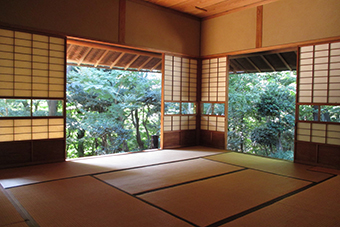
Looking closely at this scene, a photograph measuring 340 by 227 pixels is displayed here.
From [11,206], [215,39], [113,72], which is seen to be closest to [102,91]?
[113,72]

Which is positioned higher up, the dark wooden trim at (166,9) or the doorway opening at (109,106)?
the dark wooden trim at (166,9)

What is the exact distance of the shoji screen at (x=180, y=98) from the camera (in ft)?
19.2

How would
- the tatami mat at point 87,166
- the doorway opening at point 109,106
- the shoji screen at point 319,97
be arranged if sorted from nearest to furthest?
the tatami mat at point 87,166
the shoji screen at point 319,97
the doorway opening at point 109,106

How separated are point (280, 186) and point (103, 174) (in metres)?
2.28

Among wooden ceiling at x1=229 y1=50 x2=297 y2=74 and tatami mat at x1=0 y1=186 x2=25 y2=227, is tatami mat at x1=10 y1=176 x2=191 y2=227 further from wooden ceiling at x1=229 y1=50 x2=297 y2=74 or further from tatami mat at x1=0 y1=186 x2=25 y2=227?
wooden ceiling at x1=229 y1=50 x2=297 y2=74

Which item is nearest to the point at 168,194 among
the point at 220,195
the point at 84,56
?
the point at 220,195

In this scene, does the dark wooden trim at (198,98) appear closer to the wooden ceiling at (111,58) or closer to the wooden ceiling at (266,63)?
the wooden ceiling at (266,63)

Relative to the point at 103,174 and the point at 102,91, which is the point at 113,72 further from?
the point at 103,174

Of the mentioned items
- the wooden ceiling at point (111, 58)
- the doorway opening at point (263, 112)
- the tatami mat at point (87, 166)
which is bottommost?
the tatami mat at point (87, 166)

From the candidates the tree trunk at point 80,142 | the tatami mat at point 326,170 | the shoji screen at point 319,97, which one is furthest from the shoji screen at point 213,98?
the tree trunk at point 80,142

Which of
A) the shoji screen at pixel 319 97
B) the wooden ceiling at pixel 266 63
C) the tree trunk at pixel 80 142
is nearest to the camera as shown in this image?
the shoji screen at pixel 319 97

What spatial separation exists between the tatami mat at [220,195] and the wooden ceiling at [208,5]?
11.1 ft

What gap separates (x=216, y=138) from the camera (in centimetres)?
602

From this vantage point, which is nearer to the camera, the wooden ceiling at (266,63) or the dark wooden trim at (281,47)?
the dark wooden trim at (281,47)
